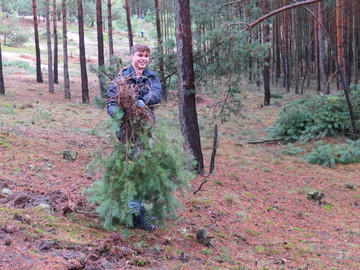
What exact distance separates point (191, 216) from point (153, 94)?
2.18m

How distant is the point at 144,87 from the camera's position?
411cm

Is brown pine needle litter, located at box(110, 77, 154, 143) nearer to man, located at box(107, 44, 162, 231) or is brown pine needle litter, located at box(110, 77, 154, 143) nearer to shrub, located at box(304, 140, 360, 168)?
man, located at box(107, 44, 162, 231)

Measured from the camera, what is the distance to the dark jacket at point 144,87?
387 centimetres

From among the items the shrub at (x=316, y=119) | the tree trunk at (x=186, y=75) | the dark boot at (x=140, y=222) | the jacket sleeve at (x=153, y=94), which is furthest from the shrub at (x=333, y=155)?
the jacket sleeve at (x=153, y=94)

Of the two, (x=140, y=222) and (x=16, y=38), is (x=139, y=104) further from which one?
(x=16, y=38)

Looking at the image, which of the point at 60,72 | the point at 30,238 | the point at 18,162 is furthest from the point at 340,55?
the point at 60,72

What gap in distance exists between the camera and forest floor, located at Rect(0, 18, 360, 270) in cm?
341

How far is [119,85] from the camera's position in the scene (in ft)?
12.3

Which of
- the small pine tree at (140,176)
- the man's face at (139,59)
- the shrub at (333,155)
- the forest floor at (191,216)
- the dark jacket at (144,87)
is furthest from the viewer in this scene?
the shrub at (333,155)

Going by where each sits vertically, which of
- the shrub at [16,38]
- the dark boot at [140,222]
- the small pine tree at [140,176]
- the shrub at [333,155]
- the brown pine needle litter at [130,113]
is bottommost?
the shrub at [333,155]

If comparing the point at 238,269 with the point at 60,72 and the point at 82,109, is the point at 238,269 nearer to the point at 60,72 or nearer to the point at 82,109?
the point at 82,109

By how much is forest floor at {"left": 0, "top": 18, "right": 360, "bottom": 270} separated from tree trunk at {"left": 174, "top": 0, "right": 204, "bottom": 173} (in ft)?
3.10

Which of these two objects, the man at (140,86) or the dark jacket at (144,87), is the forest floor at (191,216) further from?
the dark jacket at (144,87)

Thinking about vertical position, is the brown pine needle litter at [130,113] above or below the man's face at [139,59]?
below
